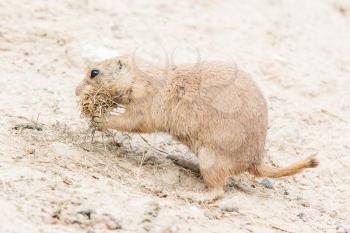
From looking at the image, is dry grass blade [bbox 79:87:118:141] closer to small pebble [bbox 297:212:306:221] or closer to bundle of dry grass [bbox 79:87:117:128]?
bundle of dry grass [bbox 79:87:117:128]

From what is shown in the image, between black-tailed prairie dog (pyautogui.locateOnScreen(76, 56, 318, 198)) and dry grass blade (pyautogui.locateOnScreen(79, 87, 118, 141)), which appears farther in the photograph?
dry grass blade (pyautogui.locateOnScreen(79, 87, 118, 141))

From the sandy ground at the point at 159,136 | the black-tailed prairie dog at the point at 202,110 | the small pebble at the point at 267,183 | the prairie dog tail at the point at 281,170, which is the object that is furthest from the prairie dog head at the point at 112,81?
the small pebble at the point at 267,183

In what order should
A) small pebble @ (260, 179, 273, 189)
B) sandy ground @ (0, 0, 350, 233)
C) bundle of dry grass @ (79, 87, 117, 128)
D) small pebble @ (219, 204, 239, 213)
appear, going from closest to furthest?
sandy ground @ (0, 0, 350, 233) → small pebble @ (219, 204, 239, 213) → bundle of dry grass @ (79, 87, 117, 128) → small pebble @ (260, 179, 273, 189)

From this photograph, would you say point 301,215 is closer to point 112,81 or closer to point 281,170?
point 281,170

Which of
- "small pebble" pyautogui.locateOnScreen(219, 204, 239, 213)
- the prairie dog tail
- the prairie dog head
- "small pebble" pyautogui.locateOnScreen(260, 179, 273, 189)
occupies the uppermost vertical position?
the prairie dog head

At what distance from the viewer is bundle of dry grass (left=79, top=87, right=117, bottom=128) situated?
5.04m

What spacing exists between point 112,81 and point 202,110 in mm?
817

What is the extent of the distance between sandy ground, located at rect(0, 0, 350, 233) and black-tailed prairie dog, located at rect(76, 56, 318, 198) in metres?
0.28

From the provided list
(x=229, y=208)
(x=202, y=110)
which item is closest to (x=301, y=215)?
(x=229, y=208)

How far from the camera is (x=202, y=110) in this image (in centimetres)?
487

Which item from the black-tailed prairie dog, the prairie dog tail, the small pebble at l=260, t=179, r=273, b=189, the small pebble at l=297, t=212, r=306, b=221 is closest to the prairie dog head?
the black-tailed prairie dog

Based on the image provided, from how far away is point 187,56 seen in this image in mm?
6871

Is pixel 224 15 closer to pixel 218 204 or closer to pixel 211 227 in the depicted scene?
pixel 218 204

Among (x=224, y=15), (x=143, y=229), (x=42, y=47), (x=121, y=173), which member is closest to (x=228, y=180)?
(x=121, y=173)
